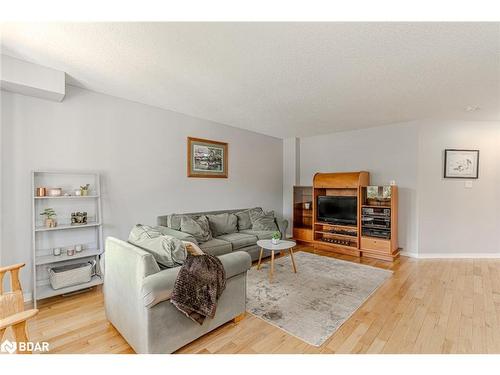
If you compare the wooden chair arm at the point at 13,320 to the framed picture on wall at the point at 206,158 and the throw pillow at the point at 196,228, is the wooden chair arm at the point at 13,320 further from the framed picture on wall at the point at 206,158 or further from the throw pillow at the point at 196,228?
the framed picture on wall at the point at 206,158

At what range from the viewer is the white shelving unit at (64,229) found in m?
2.72

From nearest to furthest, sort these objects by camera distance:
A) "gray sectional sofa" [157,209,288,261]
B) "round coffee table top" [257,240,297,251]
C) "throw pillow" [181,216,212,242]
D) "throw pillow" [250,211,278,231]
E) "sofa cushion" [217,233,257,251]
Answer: "round coffee table top" [257,240,297,251] < "gray sectional sofa" [157,209,288,261] < "throw pillow" [181,216,212,242] < "sofa cushion" [217,233,257,251] < "throw pillow" [250,211,278,231]

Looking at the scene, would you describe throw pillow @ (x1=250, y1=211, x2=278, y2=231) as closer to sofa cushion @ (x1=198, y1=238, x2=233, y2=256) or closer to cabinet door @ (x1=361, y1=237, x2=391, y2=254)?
sofa cushion @ (x1=198, y1=238, x2=233, y2=256)

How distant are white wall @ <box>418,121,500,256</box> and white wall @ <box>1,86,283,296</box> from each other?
11.1 ft

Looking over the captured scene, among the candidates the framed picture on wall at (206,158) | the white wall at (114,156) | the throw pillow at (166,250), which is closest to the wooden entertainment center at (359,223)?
the white wall at (114,156)

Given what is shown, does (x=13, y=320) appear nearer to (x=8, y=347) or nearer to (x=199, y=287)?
(x=8, y=347)

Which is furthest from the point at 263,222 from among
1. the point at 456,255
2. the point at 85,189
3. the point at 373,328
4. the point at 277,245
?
the point at 456,255

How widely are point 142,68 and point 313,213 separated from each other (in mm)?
3979

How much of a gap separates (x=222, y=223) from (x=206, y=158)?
1211mm

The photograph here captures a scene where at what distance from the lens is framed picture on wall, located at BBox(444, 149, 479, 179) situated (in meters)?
4.32

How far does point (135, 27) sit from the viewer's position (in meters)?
1.84

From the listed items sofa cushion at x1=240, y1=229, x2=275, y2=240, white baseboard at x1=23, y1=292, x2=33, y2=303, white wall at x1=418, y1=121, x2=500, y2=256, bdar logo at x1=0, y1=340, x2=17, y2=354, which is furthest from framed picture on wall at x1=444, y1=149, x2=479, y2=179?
white baseboard at x1=23, y1=292, x2=33, y2=303
